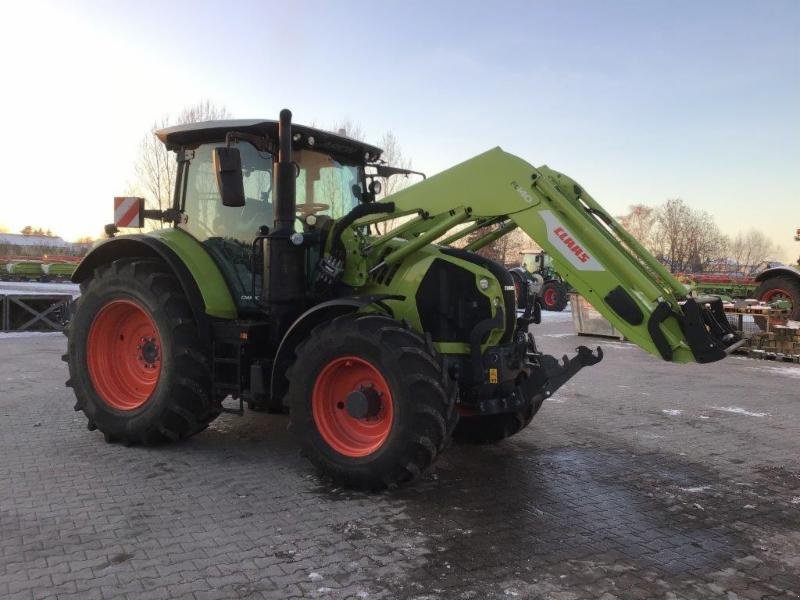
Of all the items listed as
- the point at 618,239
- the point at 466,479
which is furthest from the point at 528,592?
the point at 618,239

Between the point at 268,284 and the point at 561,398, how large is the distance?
15.1 ft

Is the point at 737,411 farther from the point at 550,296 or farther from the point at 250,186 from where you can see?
the point at 550,296

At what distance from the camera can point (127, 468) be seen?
4.97 meters

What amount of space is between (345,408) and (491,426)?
163cm

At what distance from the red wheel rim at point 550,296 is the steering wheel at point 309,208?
2036 centimetres

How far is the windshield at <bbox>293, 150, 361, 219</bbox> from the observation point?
5.59 m

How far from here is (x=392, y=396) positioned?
429 centimetres

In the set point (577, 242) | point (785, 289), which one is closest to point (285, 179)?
point (577, 242)

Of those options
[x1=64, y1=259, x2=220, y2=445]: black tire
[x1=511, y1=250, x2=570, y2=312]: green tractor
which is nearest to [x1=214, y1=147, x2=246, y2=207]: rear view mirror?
[x1=64, y1=259, x2=220, y2=445]: black tire

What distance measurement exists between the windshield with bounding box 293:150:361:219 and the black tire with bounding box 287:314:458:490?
1.41 meters

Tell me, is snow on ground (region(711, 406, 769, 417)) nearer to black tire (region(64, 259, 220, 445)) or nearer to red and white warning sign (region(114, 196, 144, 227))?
black tire (region(64, 259, 220, 445))

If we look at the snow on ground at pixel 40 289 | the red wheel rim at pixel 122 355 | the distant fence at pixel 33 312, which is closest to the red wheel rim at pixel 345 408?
the red wheel rim at pixel 122 355

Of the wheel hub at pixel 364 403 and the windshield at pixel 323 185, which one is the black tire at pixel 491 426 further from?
the windshield at pixel 323 185

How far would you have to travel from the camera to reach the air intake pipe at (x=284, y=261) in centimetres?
506
